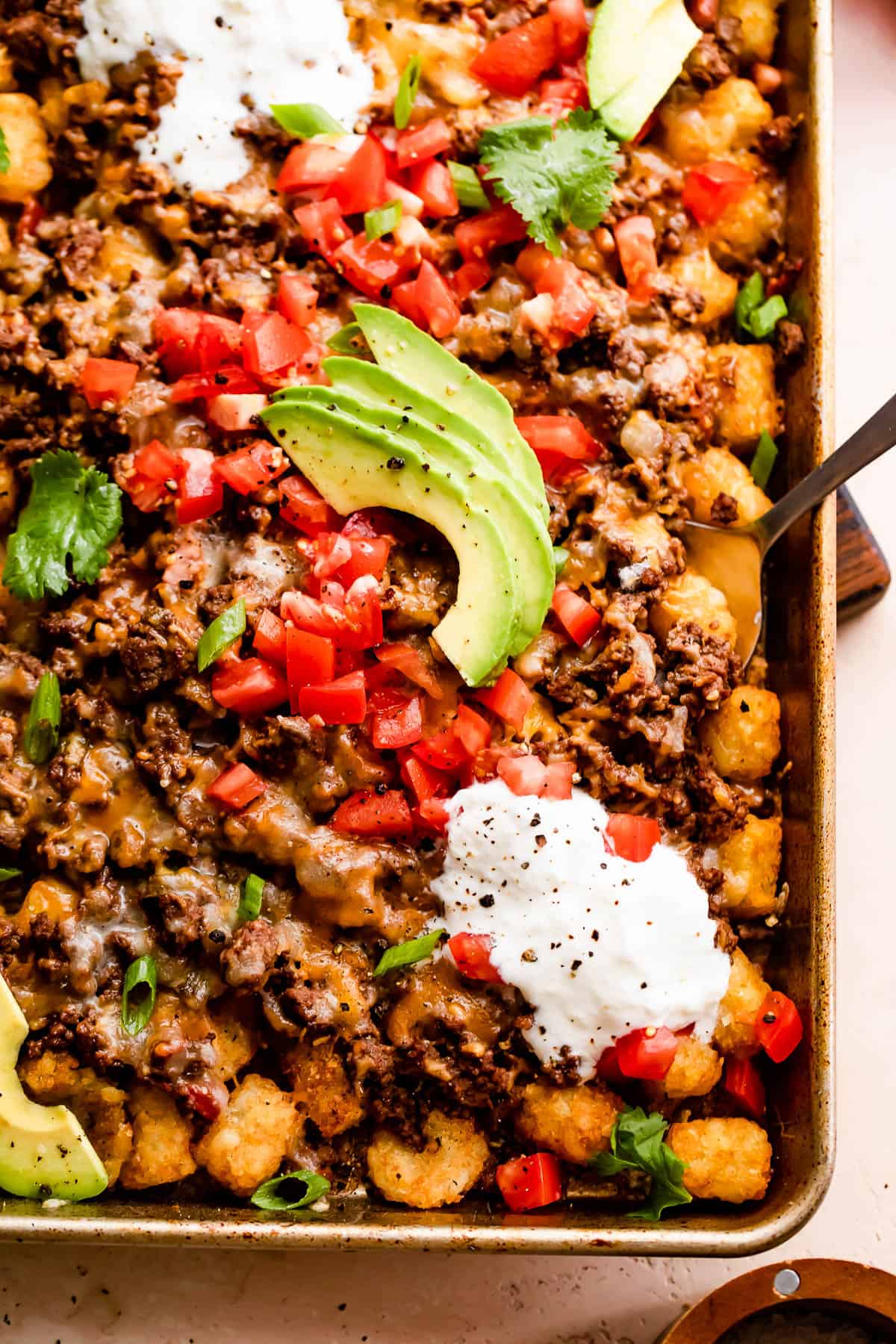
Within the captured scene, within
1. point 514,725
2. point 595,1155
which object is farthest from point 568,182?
point 595,1155

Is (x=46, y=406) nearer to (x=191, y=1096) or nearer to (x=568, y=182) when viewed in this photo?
(x=568, y=182)

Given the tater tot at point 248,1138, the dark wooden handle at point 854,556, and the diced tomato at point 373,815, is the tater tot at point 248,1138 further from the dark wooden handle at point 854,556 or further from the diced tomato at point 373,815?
the dark wooden handle at point 854,556

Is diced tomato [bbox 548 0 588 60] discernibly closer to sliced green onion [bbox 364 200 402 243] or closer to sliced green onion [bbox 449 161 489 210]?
sliced green onion [bbox 449 161 489 210]

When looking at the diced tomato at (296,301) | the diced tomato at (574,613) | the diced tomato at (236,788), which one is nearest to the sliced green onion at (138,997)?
the diced tomato at (236,788)

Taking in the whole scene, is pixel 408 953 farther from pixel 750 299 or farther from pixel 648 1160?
pixel 750 299

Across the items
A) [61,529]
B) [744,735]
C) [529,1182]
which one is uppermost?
[744,735]

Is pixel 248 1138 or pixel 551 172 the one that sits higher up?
pixel 551 172

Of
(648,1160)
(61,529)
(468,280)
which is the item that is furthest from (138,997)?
(468,280)
